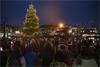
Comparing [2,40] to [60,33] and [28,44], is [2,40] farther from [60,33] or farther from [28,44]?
[60,33]

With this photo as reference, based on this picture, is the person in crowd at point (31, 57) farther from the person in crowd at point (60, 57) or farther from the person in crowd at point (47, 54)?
the person in crowd at point (60, 57)

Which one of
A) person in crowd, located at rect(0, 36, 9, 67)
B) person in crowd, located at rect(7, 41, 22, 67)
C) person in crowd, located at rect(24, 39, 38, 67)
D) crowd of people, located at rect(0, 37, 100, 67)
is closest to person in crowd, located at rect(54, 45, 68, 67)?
crowd of people, located at rect(0, 37, 100, 67)

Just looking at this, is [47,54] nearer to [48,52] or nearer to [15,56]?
[48,52]

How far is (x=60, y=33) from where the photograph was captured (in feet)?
19.0

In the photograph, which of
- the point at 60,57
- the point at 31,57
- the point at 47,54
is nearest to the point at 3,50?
the point at 31,57

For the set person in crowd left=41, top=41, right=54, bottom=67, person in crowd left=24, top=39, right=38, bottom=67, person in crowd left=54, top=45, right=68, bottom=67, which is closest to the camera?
person in crowd left=24, top=39, right=38, bottom=67

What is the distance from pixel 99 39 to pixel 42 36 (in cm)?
110

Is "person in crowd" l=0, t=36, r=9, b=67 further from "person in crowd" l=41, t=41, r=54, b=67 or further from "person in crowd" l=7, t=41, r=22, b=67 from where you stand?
"person in crowd" l=41, t=41, r=54, b=67

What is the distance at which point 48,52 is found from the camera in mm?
5250

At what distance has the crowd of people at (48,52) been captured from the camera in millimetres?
5207

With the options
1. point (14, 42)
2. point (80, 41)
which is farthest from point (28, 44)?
point (80, 41)

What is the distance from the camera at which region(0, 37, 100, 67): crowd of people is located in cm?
521

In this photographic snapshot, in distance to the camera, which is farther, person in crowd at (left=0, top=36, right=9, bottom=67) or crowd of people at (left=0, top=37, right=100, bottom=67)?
person in crowd at (left=0, top=36, right=9, bottom=67)

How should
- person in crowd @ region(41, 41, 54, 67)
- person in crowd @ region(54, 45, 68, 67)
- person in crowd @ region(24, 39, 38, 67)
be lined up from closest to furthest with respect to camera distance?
person in crowd @ region(24, 39, 38, 67), person in crowd @ region(41, 41, 54, 67), person in crowd @ region(54, 45, 68, 67)
